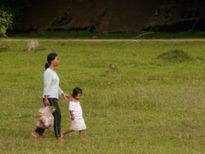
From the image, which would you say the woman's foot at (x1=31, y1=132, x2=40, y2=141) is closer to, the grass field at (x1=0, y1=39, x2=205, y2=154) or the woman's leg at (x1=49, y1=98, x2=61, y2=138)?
the grass field at (x1=0, y1=39, x2=205, y2=154)

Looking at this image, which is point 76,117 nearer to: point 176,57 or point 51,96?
point 51,96

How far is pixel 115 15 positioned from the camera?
3256 centimetres

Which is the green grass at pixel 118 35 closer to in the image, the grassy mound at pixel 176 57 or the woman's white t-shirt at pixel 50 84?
the grassy mound at pixel 176 57

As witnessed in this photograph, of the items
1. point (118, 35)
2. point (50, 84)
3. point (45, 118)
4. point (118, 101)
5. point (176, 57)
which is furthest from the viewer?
point (118, 35)

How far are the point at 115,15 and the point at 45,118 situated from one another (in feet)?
81.7

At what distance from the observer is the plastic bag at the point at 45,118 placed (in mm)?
8125

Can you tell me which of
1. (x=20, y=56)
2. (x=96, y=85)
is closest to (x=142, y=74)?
(x=96, y=85)

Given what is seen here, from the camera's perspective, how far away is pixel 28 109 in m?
11.0

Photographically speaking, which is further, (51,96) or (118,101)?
(118,101)

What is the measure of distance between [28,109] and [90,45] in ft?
48.0

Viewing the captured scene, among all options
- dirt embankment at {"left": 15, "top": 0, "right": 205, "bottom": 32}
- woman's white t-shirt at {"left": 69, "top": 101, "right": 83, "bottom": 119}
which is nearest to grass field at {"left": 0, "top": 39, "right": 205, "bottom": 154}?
woman's white t-shirt at {"left": 69, "top": 101, "right": 83, "bottom": 119}

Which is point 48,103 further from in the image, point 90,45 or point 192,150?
point 90,45

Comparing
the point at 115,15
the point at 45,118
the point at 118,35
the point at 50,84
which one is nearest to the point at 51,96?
the point at 50,84

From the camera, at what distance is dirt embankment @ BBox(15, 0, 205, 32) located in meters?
30.5
